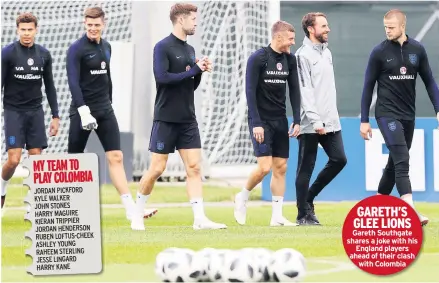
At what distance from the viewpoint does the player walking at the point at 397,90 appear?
1229 cm

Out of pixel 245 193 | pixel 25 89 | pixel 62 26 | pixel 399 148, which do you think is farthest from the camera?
pixel 62 26

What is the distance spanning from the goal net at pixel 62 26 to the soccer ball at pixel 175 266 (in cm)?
1419

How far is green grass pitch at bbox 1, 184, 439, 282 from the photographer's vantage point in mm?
9117

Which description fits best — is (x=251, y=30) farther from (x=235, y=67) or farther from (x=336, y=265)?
(x=336, y=265)

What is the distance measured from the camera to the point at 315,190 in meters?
12.8

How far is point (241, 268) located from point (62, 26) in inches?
613

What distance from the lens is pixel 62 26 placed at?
2341cm

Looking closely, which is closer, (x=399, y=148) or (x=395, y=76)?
(x=399, y=148)

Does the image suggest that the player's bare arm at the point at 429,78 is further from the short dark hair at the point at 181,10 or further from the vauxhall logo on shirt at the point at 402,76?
the short dark hair at the point at 181,10

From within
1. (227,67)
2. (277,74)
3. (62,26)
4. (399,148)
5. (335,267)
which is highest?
(62,26)

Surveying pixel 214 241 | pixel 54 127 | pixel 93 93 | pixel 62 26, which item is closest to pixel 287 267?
pixel 214 241

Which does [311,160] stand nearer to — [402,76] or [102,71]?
[402,76]

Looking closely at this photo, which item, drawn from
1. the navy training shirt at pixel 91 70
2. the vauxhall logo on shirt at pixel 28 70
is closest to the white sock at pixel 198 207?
the navy training shirt at pixel 91 70

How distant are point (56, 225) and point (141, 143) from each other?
11583 mm
